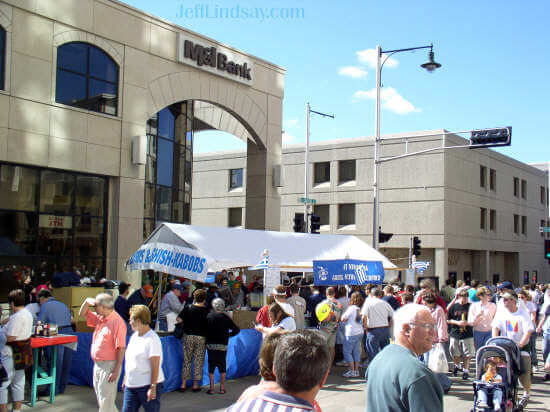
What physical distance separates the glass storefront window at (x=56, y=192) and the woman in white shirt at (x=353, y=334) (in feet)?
31.3

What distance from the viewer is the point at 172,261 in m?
11.9

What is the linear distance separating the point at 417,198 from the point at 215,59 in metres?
21.1

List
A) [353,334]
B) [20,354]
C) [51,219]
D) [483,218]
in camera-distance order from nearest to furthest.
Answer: [20,354]
[353,334]
[51,219]
[483,218]

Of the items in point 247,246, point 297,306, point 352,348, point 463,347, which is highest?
point 247,246

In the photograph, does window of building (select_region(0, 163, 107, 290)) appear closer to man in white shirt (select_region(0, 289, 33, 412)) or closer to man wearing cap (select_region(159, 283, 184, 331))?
man wearing cap (select_region(159, 283, 184, 331))

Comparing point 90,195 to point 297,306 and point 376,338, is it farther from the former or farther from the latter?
point 376,338

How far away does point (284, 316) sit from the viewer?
352 inches

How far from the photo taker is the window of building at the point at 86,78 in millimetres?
17188

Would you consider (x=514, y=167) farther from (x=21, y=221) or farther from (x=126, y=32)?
(x=21, y=221)

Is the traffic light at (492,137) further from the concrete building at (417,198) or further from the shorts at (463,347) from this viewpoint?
the concrete building at (417,198)

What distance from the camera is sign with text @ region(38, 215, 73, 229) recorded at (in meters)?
16.8

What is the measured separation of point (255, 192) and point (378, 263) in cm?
999

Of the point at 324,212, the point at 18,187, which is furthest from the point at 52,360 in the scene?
the point at 324,212

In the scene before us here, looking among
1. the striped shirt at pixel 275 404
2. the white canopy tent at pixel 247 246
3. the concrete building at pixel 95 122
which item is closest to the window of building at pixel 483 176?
the concrete building at pixel 95 122
